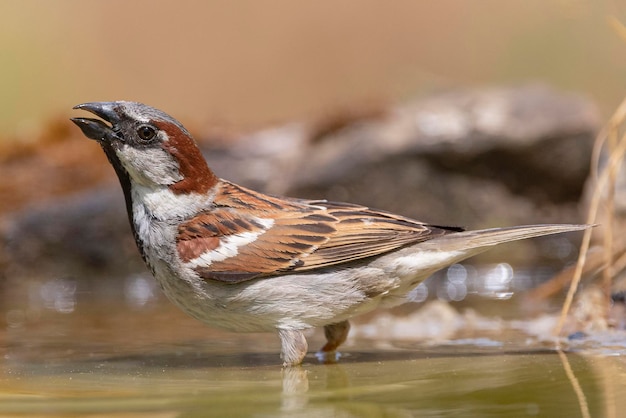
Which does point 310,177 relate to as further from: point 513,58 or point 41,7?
point 41,7

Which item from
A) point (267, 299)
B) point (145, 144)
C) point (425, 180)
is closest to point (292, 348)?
point (267, 299)

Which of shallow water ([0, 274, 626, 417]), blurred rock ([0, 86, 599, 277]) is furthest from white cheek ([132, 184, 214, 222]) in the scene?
blurred rock ([0, 86, 599, 277])

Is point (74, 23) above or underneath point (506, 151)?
above

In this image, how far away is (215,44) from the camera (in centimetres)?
1594

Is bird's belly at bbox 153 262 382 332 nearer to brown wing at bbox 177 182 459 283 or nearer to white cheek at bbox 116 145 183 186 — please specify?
brown wing at bbox 177 182 459 283

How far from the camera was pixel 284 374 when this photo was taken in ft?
15.1

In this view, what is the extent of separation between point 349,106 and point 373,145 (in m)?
1.37

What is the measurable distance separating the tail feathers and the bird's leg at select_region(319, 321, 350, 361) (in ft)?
2.19

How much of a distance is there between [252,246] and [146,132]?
0.84 metres

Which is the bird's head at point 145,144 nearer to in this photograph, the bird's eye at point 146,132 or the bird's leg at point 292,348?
the bird's eye at point 146,132

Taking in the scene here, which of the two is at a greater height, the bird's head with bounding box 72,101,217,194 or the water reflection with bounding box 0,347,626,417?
the bird's head with bounding box 72,101,217,194

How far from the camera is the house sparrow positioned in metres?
5.16

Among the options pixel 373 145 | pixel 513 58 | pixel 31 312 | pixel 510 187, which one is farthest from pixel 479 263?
pixel 513 58

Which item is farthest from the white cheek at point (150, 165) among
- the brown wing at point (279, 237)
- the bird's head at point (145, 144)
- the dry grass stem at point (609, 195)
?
the dry grass stem at point (609, 195)
